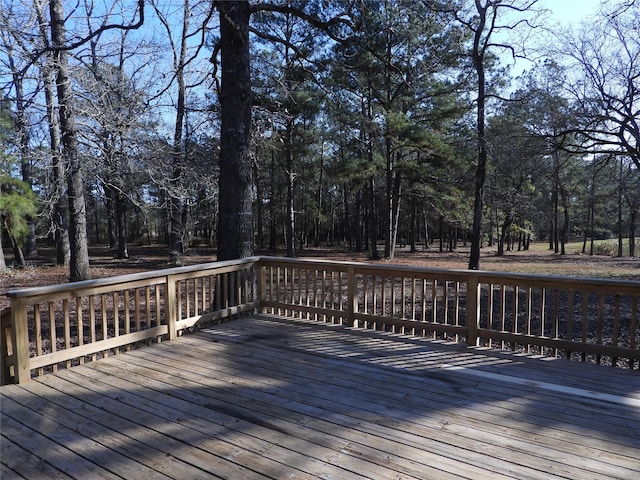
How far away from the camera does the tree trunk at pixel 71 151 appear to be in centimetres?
746

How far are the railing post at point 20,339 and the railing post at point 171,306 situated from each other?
1.36 m

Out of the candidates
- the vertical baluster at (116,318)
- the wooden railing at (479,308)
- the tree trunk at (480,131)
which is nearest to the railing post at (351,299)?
the wooden railing at (479,308)

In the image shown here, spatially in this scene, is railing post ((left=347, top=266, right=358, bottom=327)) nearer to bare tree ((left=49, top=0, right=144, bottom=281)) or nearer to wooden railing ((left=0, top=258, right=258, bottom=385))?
wooden railing ((left=0, top=258, right=258, bottom=385))

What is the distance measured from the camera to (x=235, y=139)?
575cm

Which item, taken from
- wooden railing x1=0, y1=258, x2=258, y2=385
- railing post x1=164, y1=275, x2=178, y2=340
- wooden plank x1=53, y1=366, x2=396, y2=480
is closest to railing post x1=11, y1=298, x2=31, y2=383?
wooden railing x1=0, y1=258, x2=258, y2=385

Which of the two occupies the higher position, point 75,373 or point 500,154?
point 500,154

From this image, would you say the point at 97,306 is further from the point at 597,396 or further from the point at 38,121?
the point at 597,396

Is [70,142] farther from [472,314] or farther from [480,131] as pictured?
[480,131]

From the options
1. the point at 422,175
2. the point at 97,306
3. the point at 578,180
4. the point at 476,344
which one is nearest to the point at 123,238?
the point at 97,306

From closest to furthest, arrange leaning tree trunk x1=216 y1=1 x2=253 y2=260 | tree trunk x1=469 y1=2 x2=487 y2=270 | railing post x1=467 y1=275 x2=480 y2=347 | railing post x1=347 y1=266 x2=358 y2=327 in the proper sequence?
1. railing post x1=467 y1=275 x2=480 y2=347
2. railing post x1=347 y1=266 x2=358 y2=327
3. leaning tree trunk x1=216 y1=1 x2=253 y2=260
4. tree trunk x1=469 y1=2 x2=487 y2=270

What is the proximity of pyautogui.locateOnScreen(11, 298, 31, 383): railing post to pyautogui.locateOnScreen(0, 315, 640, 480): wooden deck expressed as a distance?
0.34ft

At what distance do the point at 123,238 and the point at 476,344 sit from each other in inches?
671

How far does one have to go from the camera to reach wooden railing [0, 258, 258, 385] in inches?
127

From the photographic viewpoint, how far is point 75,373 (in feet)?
11.4
